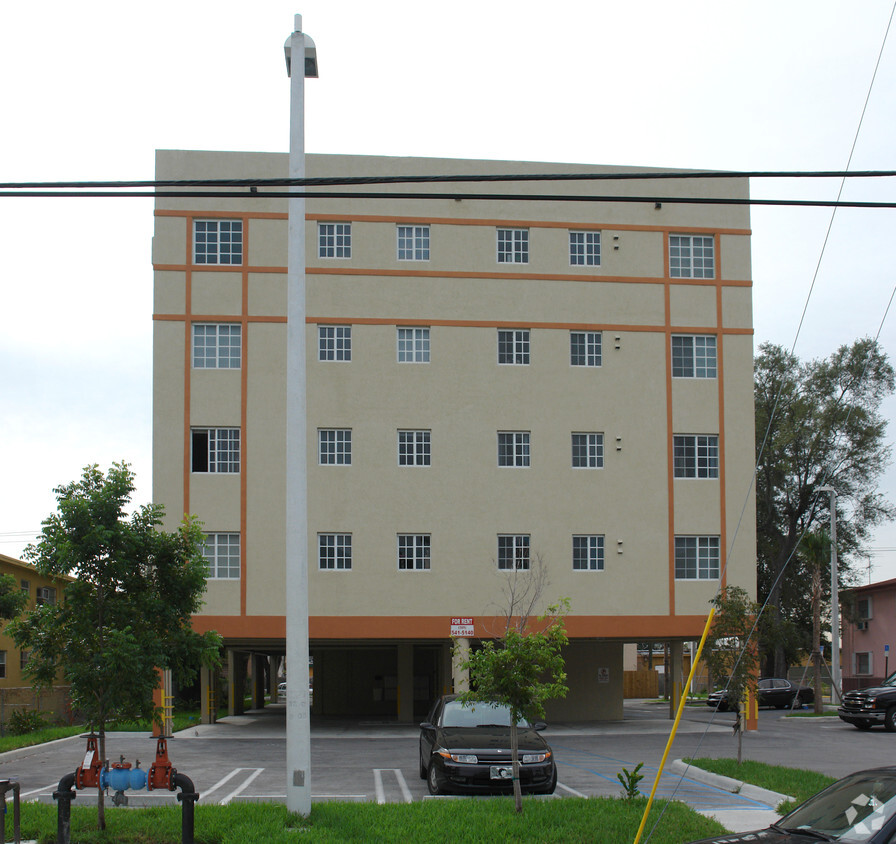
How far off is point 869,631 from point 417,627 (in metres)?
32.7

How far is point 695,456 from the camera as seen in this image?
33.2 m

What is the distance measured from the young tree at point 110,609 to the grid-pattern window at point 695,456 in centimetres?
2155

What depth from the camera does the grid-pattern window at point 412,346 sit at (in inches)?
1278

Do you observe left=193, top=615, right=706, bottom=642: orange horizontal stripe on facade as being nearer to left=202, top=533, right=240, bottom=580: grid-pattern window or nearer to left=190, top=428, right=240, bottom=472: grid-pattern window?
left=202, top=533, right=240, bottom=580: grid-pattern window

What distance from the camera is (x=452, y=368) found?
3241 centimetres

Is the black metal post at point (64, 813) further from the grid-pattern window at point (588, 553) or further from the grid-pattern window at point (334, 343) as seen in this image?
the grid-pattern window at point (588, 553)

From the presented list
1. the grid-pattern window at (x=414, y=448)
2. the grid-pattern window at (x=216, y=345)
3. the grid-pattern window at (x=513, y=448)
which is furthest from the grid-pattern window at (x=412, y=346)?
the grid-pattern window at (x=216, y=345)

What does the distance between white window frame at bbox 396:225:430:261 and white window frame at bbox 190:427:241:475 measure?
7.19 meters

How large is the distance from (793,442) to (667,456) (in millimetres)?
21839

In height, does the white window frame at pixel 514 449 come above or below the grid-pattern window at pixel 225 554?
above

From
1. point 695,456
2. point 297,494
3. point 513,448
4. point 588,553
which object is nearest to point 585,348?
point 513,448

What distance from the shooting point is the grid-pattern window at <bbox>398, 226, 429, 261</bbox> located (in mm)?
32844

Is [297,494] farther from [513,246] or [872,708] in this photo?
[872,708]

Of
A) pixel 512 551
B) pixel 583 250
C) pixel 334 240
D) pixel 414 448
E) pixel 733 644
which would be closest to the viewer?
pixel 733 644
